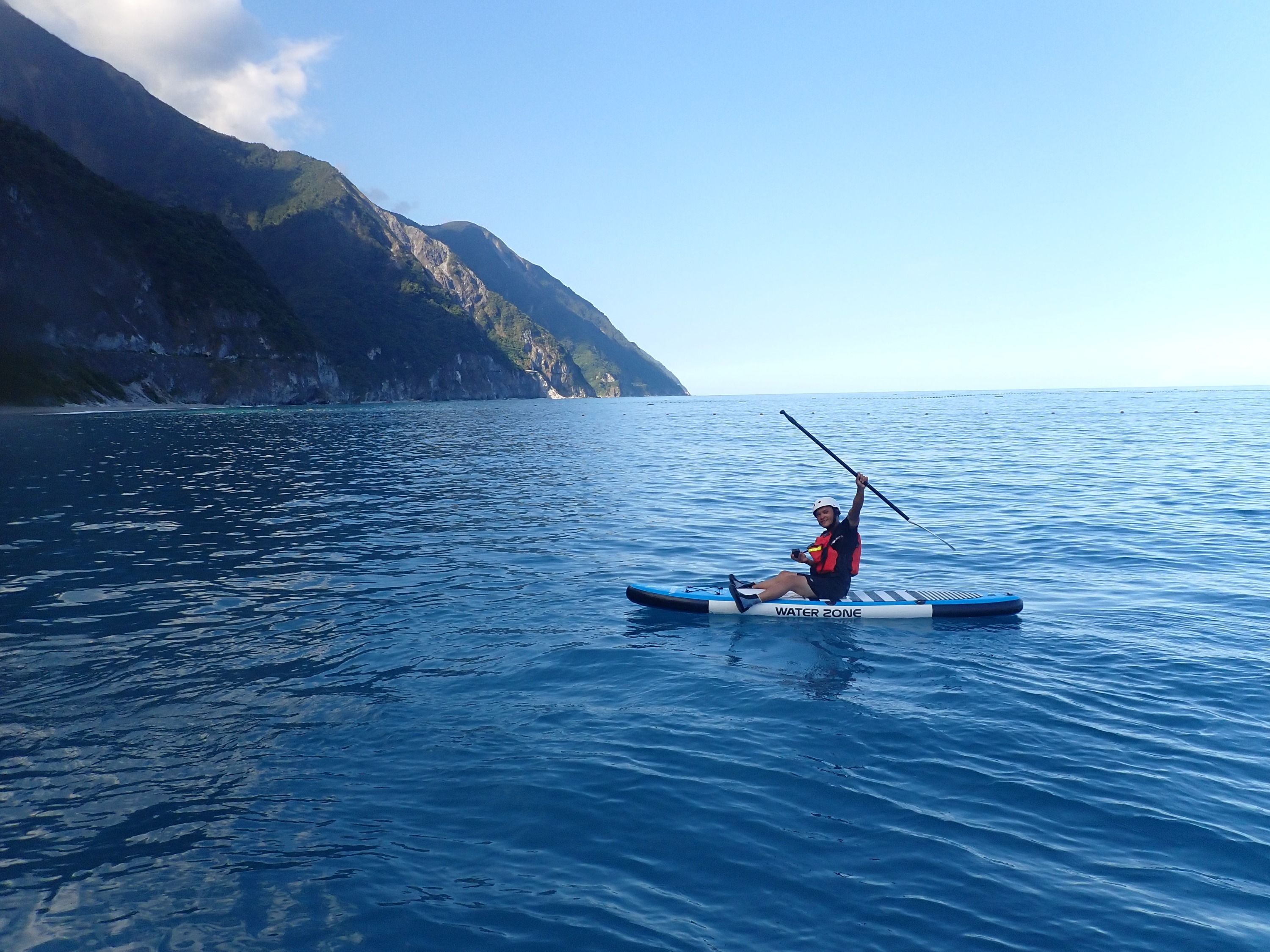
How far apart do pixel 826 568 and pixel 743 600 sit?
1.67 meters

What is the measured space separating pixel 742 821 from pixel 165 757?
20.6 feet

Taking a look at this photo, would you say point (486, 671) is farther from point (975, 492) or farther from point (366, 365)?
point (366, 365)

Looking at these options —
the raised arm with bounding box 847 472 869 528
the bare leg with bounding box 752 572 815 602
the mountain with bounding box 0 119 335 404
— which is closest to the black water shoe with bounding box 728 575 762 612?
the bare leg with bounding box 752 572 815 602

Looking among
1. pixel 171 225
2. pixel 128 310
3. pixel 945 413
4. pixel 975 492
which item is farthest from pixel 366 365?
pixel 975 492

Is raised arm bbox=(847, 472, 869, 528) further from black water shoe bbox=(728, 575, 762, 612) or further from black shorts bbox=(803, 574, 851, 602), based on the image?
black water shoe bbox=(728, 575, 762, 612)

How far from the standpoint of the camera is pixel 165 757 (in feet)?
26.0

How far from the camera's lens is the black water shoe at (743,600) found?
13516 mm

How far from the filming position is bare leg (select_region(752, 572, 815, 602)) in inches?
536

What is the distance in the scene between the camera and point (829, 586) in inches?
534

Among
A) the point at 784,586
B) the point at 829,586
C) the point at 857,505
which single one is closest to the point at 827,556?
the point at 829,586

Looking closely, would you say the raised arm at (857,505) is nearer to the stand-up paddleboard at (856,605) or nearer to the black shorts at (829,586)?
the black shorts at (829,586)

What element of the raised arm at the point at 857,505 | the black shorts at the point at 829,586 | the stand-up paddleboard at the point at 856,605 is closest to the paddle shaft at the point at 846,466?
the raised arm at the point at 857,505

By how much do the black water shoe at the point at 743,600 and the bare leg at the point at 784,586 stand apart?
110 mm

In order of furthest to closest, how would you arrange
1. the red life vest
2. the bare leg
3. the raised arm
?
1. the bare leg
2. the red life vest
3. the raised arm
